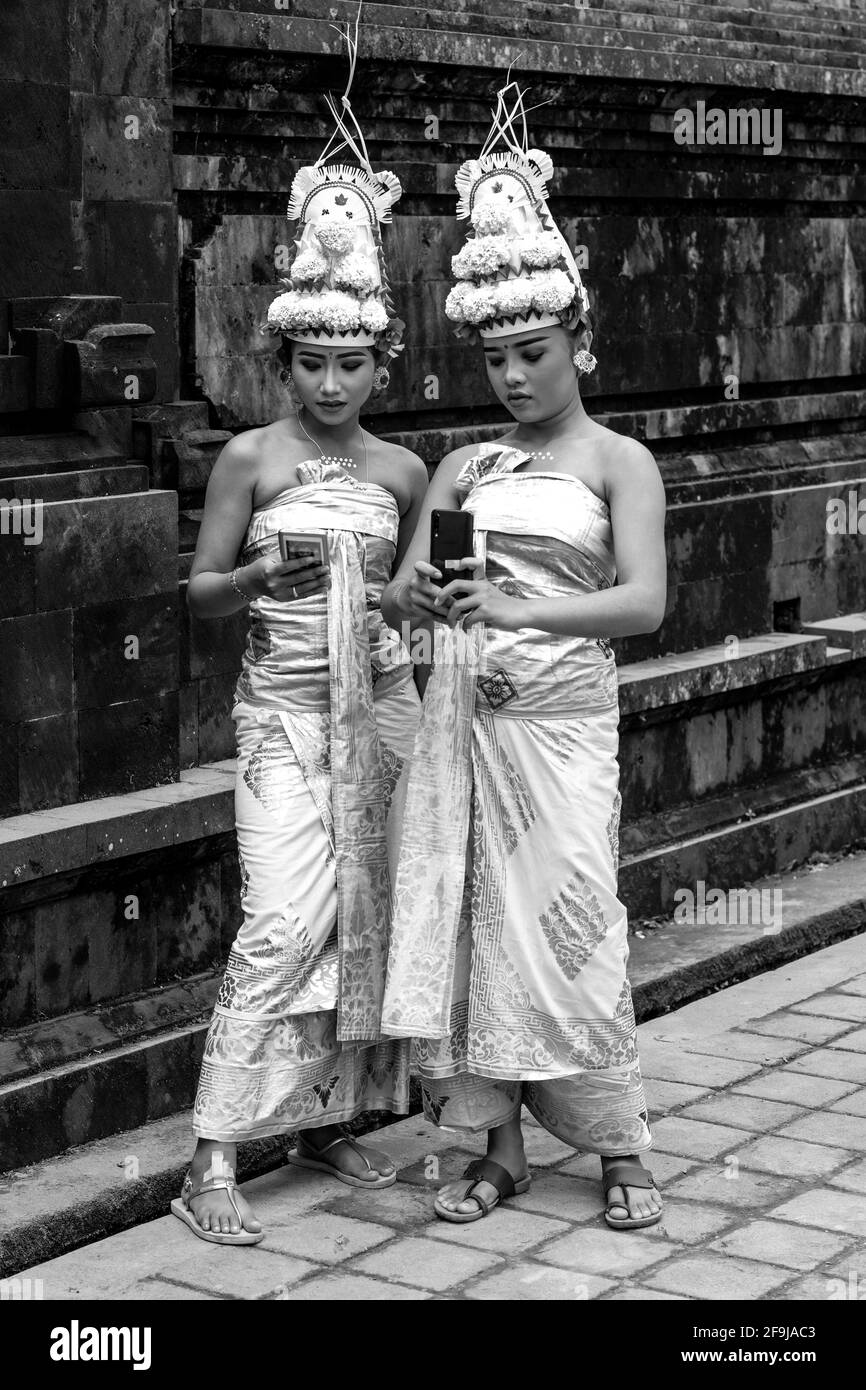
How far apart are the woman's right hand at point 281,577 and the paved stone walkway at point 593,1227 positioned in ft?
4.53

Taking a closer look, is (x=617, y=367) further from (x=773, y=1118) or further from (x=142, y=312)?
(x=773, y=1118)

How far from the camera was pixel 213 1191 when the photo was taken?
174 inches

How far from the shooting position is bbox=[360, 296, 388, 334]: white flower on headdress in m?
4.57

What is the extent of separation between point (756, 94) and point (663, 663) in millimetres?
2320

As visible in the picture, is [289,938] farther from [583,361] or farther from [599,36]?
[599,36]

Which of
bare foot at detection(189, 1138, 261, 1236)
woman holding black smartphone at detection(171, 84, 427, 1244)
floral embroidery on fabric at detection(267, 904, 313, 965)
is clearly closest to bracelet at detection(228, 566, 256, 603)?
woman holding black smartphone at detection(171, 84, 427, 1244)

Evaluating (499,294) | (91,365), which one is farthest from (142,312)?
(499,294)

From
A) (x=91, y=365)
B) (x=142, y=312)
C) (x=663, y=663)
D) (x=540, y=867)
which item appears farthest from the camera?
(x=663, y=663)

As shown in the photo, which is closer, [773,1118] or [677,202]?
[773,1118]

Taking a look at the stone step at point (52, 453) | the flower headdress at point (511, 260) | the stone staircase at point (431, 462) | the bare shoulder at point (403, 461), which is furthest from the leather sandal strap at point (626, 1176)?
the stone step at point (52, 453)

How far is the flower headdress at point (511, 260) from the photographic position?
4488 mm

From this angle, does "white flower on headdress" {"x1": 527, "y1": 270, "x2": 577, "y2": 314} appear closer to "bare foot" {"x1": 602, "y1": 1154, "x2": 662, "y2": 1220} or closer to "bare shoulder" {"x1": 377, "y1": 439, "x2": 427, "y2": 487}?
"bare shoulder" {"x1": 377, "y1": 439, "x2": 427, "y2": 487}

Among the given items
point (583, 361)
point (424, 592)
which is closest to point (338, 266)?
point (583, 361)

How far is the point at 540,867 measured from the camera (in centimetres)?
447
